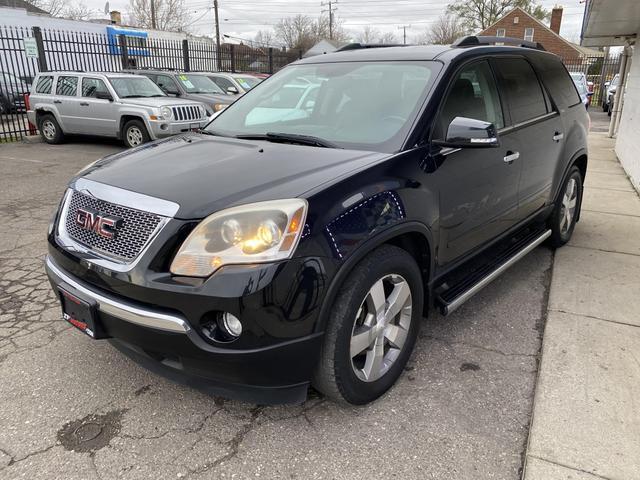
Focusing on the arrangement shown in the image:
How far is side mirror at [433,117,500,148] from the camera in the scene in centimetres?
289

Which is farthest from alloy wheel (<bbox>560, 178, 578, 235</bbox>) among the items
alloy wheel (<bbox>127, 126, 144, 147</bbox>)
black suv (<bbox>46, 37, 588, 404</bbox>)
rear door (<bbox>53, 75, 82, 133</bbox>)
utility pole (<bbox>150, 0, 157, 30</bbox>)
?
utility pole (<bbox>150, 0, 157, 30</bbox>)

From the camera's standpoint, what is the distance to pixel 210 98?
41.8ft

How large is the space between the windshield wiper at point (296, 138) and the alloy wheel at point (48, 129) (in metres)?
11.1

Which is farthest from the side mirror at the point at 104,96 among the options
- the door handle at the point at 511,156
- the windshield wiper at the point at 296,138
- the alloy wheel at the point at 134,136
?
the door handle at the point at 511,156

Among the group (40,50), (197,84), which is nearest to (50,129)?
(40,50)

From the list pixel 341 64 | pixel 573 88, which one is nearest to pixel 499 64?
pixel 341 64

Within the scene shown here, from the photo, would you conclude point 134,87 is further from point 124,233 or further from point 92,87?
point 124,233

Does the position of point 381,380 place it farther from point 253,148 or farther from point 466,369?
point 253,148

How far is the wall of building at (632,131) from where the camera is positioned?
8.48 meters

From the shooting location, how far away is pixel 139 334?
230 cm

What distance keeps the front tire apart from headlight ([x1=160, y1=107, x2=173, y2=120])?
9033 mm

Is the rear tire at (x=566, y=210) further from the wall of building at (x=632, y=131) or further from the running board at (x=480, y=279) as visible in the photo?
the wall of building at (x=632, y=131)

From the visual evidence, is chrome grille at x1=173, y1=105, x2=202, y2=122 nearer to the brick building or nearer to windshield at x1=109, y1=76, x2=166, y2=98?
windshield at x1=109, y1=76, x2=166, y2=98

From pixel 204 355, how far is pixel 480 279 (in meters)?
2.02
